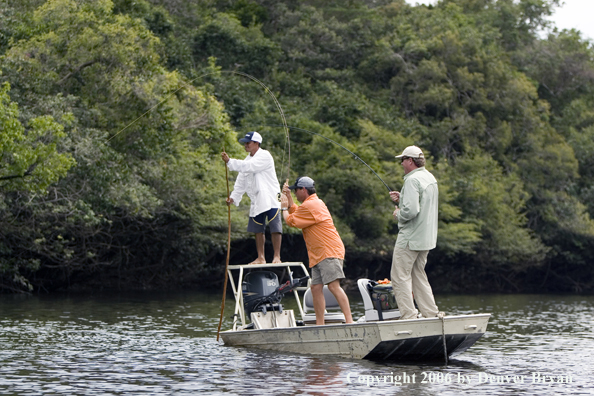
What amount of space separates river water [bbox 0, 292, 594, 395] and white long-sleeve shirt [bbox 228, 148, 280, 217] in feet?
6.68

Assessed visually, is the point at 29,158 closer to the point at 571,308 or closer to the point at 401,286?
the point at 401,286

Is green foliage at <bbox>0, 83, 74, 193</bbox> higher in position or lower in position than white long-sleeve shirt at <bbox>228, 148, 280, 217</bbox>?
higher

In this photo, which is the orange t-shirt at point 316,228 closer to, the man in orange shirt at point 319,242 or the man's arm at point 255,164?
the man in orange shirt at point 319,242

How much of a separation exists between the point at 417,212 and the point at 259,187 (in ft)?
10.1

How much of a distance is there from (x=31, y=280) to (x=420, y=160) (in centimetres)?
1882

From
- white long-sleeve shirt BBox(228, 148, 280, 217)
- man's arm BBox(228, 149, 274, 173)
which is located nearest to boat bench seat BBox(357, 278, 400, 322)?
white long-sleeve shirt BBox(228, 148, 280, 217)

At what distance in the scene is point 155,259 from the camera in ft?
98.5

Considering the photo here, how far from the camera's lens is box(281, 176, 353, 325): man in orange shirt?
36.8 ft

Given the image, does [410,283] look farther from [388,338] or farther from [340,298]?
[340,298]

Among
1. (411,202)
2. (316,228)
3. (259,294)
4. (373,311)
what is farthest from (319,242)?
(259,294)

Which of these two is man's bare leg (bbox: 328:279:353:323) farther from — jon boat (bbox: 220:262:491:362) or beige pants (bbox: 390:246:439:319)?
beige pants (bbox: 390:246:439:319)

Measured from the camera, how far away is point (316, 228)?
37.2 ft

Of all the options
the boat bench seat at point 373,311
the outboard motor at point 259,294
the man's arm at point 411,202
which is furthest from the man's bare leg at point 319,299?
the man's arm at point 411,202

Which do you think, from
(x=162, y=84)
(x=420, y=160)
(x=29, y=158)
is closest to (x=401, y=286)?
(x=420, y=160)
